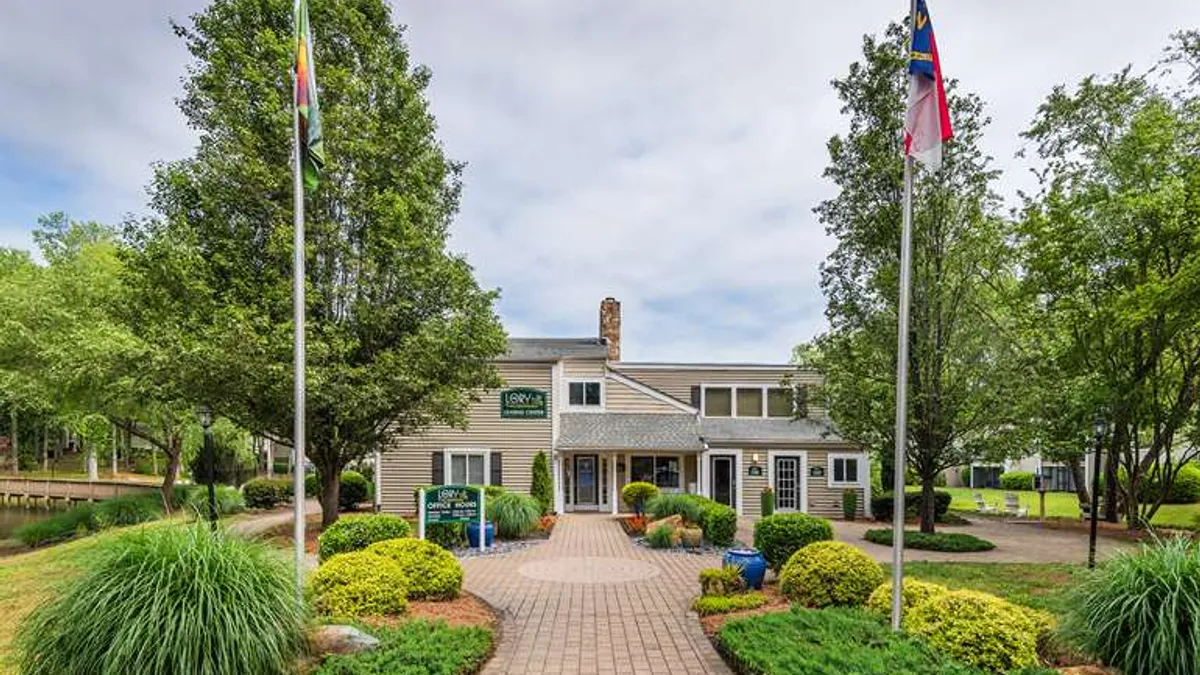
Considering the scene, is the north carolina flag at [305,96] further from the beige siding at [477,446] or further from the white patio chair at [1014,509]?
the white patio chair at [1014,509]

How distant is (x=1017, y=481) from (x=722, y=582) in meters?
31.5

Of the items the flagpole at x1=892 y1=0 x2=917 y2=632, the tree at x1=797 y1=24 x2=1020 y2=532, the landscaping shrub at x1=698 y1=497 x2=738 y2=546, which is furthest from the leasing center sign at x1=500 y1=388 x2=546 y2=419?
the flagpole at x1=892 y1=0 x2=917 y2=632

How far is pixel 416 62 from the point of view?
14742mm

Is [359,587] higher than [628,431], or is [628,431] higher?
[628,431]

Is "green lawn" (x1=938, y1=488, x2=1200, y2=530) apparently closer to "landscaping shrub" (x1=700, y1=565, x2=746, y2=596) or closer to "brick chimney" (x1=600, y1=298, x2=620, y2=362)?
"brick chimney" (x1=600, y1=298, x2=620, y2=362)

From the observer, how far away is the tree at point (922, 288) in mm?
13914

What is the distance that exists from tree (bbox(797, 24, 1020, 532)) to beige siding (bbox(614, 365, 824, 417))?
29.4 feet

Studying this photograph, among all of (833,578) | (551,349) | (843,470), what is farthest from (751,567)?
(551,349)

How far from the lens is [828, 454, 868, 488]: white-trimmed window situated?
69.8 ft

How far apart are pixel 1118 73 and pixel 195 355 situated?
2280cm

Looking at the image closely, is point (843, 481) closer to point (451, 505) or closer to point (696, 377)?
point (696, 377)

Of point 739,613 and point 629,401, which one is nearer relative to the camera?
point 739,613

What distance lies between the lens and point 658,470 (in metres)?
21.6

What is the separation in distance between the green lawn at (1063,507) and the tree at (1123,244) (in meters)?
1.93
